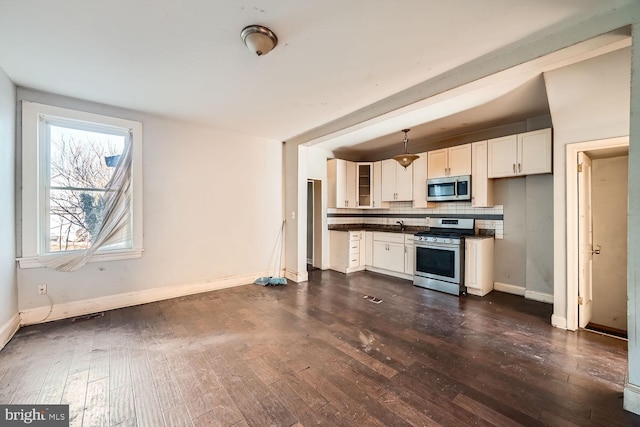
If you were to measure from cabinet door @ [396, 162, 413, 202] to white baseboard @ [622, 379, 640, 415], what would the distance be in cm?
361

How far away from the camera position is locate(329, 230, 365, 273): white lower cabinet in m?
5.32

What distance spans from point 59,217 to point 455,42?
14.6 ft

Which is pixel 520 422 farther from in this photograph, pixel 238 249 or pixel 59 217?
pixel 59 217

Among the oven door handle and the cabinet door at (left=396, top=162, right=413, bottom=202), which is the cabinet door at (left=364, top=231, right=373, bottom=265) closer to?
the cabinet door at (left=396, top=162, right=413, bottom=202)

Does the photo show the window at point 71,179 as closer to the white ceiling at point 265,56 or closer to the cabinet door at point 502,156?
the white ceiling at point 265,56

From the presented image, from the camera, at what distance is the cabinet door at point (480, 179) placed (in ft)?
13.3

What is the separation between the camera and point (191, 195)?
12.8 ft

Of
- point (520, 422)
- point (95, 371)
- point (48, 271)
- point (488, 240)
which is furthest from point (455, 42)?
point (48, 271)

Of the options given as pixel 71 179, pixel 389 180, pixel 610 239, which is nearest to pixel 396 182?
pixel 389 180

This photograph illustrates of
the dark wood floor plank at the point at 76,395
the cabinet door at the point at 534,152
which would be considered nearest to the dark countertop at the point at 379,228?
the cabinet door at the point at 534,152

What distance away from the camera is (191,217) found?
3908mm

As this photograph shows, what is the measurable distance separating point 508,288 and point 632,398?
2.61 meters

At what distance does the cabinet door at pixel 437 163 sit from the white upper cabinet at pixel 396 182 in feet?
1.22

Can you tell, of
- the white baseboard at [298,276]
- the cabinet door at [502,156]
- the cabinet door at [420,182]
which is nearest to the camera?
the cabinet door at [502,156]
